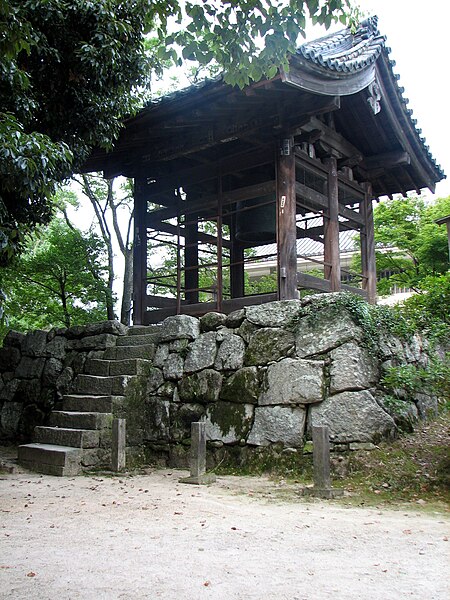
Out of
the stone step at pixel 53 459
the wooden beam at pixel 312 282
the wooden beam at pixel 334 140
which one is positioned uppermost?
the wooden beam at pixel 334 140

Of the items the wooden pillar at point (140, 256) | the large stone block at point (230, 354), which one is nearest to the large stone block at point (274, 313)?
the large stone block at point (230, 354)

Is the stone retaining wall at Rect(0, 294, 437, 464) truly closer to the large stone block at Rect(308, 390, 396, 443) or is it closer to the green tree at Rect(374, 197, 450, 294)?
the large stone block at Rect(308, 390, 396, 443)

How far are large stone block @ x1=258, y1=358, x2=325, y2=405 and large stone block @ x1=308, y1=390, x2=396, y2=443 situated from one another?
0.64ft

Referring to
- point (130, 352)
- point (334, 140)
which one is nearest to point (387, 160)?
point (334, 140)

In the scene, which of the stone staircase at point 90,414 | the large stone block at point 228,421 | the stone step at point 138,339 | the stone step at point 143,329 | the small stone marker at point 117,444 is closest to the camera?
the small stone marker at point 117,444

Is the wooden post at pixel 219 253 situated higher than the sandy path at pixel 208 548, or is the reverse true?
the wooden post at pixel 219 253

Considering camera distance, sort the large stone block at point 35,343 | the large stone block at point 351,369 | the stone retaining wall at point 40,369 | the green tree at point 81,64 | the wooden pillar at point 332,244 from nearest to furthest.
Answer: the green tree at point 81,64 < the large stone block at point 351,369 < the wooden pillar at point 332,244 < the stone retaining wall at point 40,369 < the large stone block at point 35,343

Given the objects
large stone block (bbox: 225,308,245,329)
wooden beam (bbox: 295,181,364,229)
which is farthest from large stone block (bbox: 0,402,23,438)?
wooden beam (bbox: 295,181,364,229)

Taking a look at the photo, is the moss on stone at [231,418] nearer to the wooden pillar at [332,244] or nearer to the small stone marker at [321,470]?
the small stone marker at [321,470]

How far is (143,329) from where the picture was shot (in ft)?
31.4

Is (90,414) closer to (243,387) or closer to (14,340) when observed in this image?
(243,387)

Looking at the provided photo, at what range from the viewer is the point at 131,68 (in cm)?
812

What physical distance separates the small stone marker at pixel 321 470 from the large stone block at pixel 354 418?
2.62 ft

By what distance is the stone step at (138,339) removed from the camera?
29.9ft
